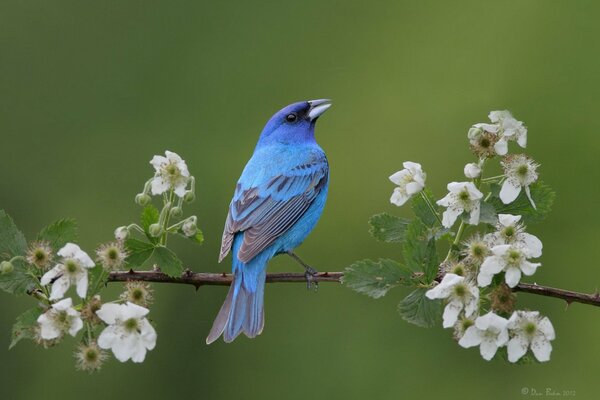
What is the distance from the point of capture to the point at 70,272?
148 inches

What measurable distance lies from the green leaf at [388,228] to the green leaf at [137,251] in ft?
2.55

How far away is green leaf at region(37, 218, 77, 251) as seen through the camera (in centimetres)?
395

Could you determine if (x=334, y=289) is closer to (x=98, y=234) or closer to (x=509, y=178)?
(x=98, y=234)

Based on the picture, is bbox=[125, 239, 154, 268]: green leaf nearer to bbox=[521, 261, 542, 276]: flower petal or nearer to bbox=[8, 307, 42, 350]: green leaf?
bbox=[8, 307, 42, 350]: green leaf

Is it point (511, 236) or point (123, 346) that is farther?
point (511, 236)

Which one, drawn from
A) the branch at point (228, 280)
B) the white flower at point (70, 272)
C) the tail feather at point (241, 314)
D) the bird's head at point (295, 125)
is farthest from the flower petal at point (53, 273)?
the bird's head at point (295, 125)

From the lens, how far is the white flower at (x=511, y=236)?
3.93m

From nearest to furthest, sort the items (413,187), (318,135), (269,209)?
(413,187)
(269,209)
(318,135)

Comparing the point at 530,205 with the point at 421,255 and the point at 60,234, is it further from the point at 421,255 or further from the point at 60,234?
the point at 60,234

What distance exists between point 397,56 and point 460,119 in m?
2.42

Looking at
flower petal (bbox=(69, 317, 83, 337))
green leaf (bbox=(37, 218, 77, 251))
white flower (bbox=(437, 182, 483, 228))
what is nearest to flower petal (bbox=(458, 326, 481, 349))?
white flower (bbox=(437, 182, 483, 228))

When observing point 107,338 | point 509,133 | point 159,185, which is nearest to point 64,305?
point 107,338

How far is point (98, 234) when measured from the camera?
14.4 meters

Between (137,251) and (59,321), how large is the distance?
421 mm
